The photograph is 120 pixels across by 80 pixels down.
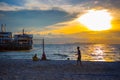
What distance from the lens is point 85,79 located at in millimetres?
13391

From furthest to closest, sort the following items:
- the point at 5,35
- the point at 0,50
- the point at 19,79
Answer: the point at 5,35
the point at 0,50
the point at 19,79

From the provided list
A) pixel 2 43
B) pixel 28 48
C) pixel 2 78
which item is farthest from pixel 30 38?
pixel 2 78

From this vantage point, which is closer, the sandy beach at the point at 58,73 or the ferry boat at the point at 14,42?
the sandy beach at the point at 58,73

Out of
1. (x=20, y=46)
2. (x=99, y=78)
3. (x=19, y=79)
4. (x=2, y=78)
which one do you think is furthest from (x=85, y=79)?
(x=20, y=46)

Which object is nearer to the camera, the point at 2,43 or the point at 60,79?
the point at 60,79

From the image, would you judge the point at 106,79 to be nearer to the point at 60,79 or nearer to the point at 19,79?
the point at 60,79

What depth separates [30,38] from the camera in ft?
409

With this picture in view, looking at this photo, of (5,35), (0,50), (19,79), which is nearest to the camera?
(19,79)

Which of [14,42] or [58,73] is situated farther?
[14,42]

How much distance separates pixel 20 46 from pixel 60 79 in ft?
344

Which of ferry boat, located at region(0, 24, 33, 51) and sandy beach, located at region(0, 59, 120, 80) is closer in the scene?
sandy beach, located at region(0, 59, 120, 80)

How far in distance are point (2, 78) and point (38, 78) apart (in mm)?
2253

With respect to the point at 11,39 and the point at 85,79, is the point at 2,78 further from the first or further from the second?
the point at 11,39

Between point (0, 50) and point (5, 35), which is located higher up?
point (5, 35)
